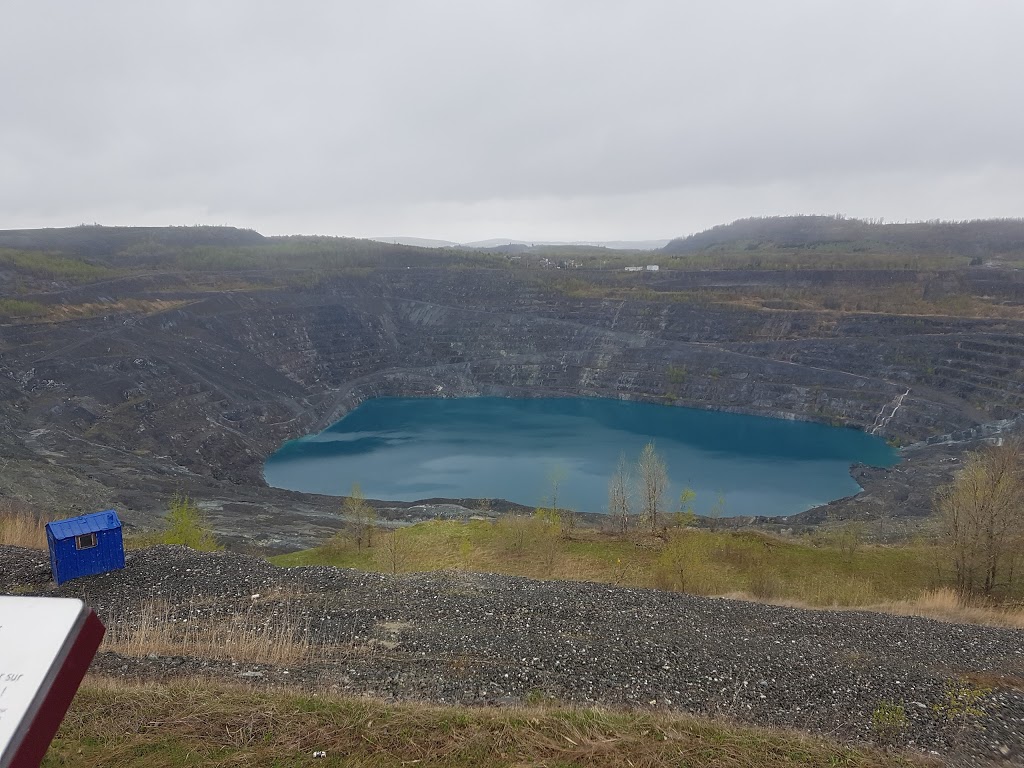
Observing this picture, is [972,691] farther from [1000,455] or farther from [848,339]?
[848,339]

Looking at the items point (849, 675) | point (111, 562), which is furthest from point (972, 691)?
point (111, 562)

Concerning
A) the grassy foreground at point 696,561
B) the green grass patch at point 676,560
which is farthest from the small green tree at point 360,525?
the green grass patch at point 676,560

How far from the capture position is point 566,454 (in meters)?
59.3

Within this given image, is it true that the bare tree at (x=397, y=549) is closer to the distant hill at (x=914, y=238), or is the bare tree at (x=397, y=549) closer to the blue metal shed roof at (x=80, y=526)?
the blue metal shed roof at (x=80, y=526)

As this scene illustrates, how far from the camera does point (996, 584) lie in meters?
23.5

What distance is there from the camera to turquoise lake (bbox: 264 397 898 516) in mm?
49656

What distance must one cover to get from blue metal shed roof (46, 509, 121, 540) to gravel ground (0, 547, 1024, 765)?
129cm

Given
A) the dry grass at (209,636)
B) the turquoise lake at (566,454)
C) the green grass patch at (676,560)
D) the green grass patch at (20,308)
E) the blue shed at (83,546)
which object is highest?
the green grass patch at (20,308)

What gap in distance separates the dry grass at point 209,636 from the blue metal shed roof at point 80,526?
100 inches

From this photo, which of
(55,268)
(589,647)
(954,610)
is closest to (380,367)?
(55,268)

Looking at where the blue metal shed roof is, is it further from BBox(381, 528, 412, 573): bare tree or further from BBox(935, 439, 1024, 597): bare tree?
BBox(935, 439, 1024, 597): bare tree

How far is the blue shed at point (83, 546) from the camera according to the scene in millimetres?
15188

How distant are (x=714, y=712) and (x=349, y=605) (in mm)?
8782

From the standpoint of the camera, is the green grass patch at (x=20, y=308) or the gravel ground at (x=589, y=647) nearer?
the gravel ground at (x=589, y=647)
